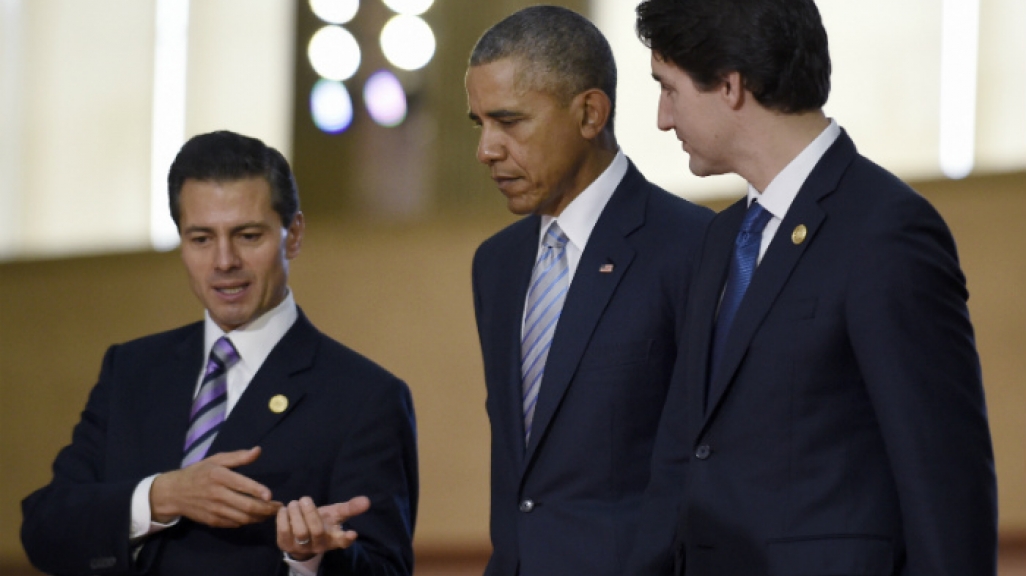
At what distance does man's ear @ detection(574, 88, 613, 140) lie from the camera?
273 cm

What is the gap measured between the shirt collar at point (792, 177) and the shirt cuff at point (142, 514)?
131cm

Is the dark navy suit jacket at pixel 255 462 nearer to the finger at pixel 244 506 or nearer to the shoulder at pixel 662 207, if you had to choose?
the finger at pixel 244 506

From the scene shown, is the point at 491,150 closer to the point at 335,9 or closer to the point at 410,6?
the point at 410,6

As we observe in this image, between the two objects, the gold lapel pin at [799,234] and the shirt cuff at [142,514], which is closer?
the gold lapel pin at [799,234]

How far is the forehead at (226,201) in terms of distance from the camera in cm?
297

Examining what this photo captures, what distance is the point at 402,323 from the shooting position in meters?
6.26

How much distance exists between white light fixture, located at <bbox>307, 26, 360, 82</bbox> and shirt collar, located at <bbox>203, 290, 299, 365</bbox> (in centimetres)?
350

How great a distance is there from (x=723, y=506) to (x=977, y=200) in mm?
3313

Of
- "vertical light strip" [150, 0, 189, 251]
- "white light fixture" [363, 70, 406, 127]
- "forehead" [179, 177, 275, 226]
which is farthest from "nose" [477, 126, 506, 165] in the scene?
"vertical light strip" [150, 0, 189, 251]

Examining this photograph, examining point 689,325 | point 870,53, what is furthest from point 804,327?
point 870,53

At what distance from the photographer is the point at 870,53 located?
543 cm

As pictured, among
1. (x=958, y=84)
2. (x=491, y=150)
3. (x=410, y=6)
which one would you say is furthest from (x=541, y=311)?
(x=410, y=6)

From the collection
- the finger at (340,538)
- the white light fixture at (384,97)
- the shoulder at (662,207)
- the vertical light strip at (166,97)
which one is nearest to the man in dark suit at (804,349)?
the shoulder at (662,207)

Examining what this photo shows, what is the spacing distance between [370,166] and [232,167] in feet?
11.0
